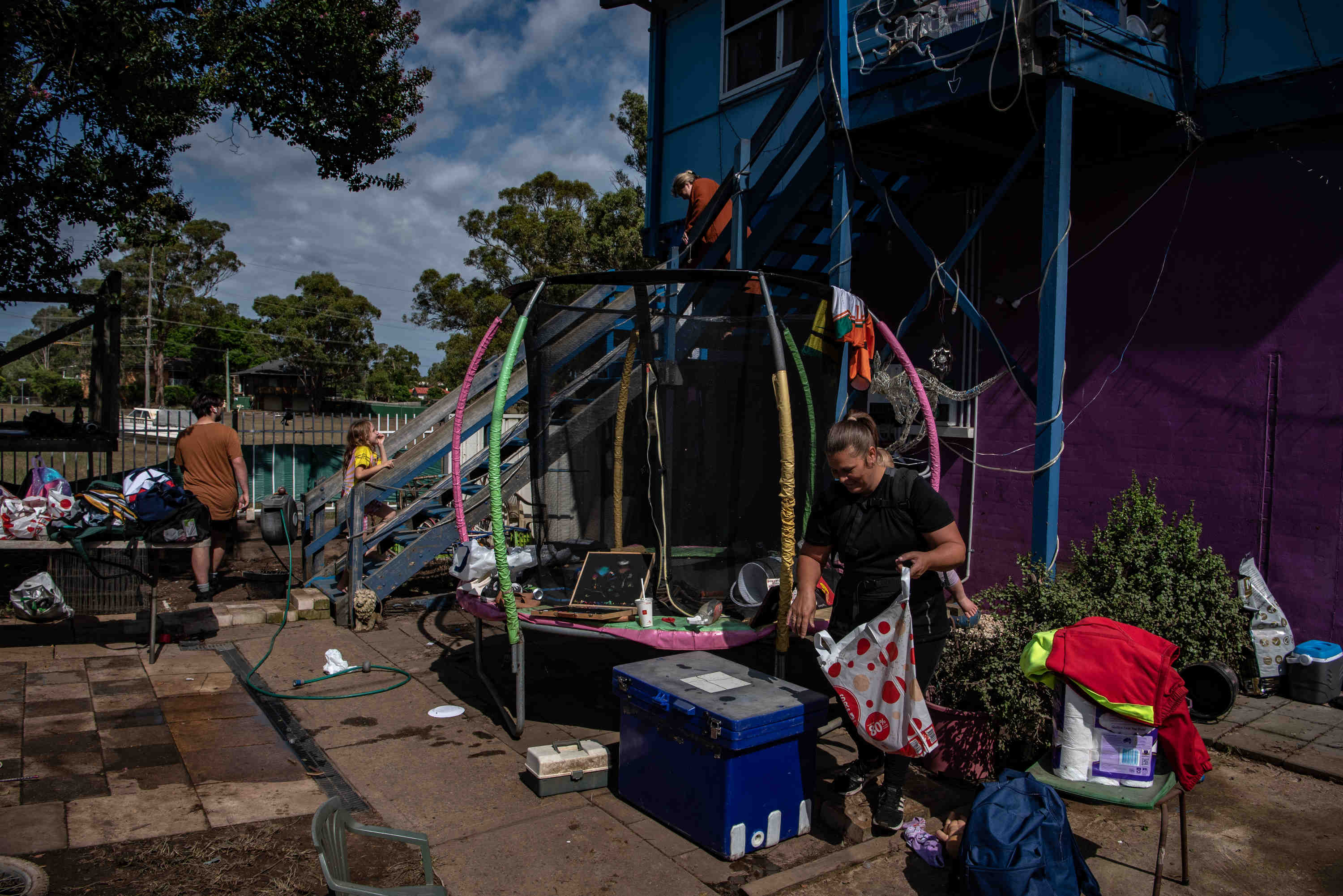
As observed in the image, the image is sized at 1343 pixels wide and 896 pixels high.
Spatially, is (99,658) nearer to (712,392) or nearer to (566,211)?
(712,392)

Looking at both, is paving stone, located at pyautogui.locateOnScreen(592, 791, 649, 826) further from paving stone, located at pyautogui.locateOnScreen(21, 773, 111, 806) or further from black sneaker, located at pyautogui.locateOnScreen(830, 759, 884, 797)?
paving stone, located at pyautogui.locateOnScreen(21, 773, 111, 806)

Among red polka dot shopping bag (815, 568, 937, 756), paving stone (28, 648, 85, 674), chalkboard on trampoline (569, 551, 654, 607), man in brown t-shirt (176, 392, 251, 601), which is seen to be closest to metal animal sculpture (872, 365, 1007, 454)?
chalkboard on trampoline (569, 551, 654, 607)

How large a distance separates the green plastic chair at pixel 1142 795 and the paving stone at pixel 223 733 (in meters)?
4.04

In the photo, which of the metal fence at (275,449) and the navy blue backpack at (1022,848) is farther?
the metal fence at (275,449)

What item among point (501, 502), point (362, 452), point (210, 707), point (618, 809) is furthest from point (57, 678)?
point (618, 809)

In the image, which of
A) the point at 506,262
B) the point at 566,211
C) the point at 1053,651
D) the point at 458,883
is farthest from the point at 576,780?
the point at 506,262

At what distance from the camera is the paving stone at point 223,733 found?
16.0 feet

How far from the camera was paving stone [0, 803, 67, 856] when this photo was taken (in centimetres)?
362

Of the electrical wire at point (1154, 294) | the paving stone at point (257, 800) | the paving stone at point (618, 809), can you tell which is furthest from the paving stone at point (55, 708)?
the electrical wire at point (1154, 294)

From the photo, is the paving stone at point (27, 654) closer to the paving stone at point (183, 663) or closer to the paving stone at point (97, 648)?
the paving stone at point (97, 648)

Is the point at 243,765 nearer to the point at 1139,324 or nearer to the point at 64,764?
the point at 64,764

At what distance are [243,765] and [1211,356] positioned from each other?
6985 millimetres

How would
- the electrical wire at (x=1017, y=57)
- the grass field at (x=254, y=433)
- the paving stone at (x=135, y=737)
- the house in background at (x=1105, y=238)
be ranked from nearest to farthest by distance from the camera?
1. the paving stone at (x=135, y=737)
2. the electrical wire at (x=1017, y=57)
3. the house in background at (x=1105, y=238)
4. the grass field at (x=254, y=433)

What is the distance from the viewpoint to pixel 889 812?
3934 millimetres
